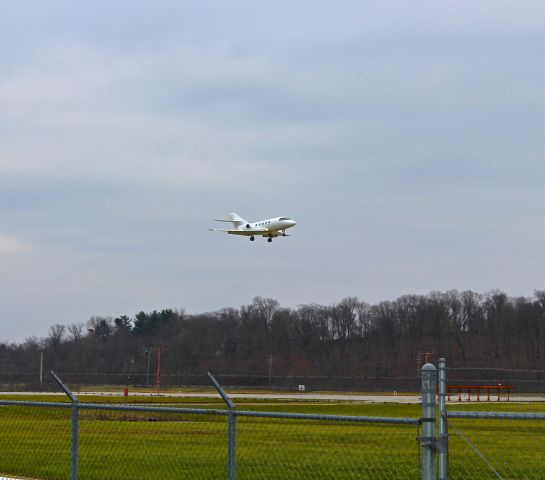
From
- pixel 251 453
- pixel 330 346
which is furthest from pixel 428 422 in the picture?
pixel 330 346

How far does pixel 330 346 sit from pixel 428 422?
154 m

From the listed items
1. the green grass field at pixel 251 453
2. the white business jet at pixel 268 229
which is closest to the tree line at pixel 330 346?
the white business jet at pixel 268 229

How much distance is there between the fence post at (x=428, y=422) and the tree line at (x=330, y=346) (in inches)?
4791

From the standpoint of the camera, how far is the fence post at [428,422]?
8.90 meters

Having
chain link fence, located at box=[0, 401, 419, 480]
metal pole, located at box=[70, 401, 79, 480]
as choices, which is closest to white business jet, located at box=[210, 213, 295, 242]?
chain link fence, located at box=[0, 401, 419, 480]

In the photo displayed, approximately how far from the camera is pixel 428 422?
9.01m

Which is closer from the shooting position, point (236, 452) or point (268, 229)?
point (236, 452)

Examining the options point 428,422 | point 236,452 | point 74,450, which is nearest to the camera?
point 428,422

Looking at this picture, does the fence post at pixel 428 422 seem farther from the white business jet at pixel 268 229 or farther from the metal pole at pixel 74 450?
the white business jet at pixel 268 229

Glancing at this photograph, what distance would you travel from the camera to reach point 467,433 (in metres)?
29.6

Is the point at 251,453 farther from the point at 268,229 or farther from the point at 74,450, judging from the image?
the point at 268,229

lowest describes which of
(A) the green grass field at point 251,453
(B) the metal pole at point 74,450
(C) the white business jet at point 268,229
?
(A) the green grass field at point 251,453

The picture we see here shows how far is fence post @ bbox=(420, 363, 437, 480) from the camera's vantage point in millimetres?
8898

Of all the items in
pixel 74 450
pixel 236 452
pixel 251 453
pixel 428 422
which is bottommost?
pixel 251 453
